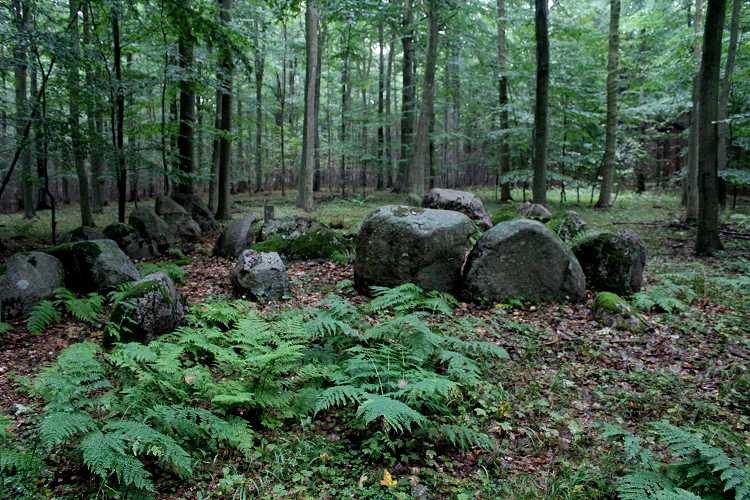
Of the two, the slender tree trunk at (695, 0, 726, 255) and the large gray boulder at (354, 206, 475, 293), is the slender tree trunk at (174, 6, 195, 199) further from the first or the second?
the slender tree trunk at (695, 0, 726, 255)

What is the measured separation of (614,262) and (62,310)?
7706 millimetres

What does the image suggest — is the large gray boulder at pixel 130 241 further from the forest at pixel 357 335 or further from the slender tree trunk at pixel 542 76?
the slender tree trunk at pixel 542 76

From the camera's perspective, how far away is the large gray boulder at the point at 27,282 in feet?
18.5

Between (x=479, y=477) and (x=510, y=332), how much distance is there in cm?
248

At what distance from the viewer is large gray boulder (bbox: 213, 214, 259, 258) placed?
29.7ft

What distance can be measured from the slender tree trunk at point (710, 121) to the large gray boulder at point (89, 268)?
10533mm

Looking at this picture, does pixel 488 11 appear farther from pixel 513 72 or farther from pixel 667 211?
pixel 667 211

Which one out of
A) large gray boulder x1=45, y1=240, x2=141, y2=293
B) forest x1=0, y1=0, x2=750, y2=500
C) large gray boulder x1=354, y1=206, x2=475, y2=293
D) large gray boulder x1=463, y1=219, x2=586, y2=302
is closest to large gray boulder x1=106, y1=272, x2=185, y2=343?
forest x1=0, y1=0, x2=750, y2=500

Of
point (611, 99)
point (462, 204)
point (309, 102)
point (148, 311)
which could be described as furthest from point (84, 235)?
point (611, 99)

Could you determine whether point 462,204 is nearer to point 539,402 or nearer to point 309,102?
point 539,402

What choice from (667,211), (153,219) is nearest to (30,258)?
(153,219)

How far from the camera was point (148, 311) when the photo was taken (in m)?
4.89

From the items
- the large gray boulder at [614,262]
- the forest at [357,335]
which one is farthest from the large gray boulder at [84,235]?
the large gray boulder at [614,262]

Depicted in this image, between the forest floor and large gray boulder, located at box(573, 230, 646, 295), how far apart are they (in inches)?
18.3
